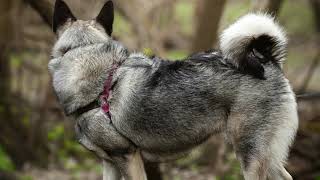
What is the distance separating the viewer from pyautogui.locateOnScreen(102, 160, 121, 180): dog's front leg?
5.51 m

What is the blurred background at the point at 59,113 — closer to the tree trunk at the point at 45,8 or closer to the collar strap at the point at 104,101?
the tree trunk at the point at 45,8

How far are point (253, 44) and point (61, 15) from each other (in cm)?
176

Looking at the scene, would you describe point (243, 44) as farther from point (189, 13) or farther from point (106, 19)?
point (189, 13)

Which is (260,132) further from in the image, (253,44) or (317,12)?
(317,12)

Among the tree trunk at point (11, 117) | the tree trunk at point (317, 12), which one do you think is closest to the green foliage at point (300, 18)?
the tree trunk at point (317, 12)

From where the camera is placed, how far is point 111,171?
18.2 ft

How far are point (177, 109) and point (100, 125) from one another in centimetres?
64

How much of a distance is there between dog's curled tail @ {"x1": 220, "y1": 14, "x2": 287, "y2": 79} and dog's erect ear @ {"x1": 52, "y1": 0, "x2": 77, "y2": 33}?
1.44 metres

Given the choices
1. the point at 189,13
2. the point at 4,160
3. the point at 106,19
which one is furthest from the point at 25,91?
the point at 189,13

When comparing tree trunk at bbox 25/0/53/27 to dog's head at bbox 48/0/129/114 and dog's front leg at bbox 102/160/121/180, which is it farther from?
dog's front leg at bbox 102/160/121/180

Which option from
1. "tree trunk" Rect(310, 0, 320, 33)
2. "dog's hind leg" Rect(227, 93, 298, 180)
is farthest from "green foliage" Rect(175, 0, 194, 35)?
"dog's hind leg" Rect(227, 93, 298, 180)

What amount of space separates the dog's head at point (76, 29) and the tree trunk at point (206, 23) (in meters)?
4.04

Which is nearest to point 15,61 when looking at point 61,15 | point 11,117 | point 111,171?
point 11,117

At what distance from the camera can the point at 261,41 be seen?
16.2ft
